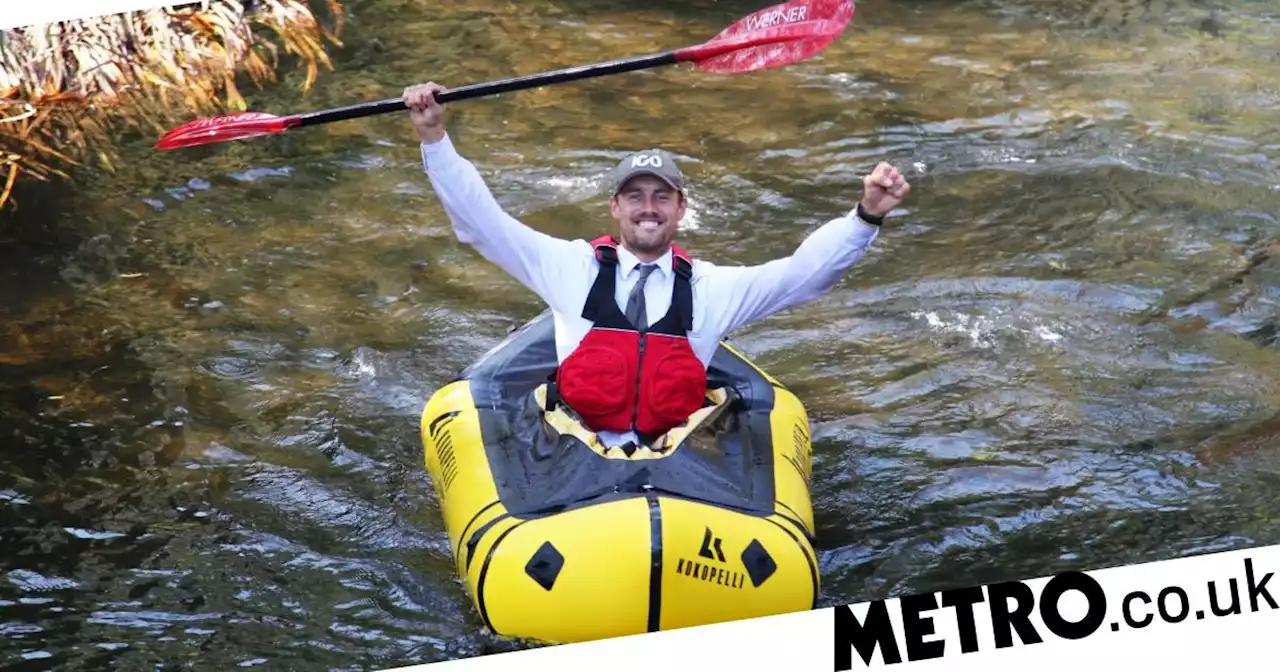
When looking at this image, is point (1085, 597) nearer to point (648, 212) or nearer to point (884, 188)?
point (884, 188)

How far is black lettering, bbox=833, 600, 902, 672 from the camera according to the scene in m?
3.38

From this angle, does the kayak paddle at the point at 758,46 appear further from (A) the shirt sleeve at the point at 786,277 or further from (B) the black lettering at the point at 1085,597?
(B) the black lettering at the point at 1085,597

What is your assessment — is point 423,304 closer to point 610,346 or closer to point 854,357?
point 854,357

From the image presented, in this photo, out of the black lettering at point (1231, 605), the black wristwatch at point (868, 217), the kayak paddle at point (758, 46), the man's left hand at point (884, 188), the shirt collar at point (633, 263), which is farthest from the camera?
the kayak paddle at point (758, 46)

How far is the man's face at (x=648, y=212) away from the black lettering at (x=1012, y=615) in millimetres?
1257

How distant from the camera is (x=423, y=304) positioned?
6219 millimetres

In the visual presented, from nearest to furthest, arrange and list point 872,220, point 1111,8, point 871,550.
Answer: point 872,220 → point 871,550 → point 1111,8

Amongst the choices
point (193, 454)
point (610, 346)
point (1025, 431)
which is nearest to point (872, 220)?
point (610, 346)

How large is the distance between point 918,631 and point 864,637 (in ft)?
0.44

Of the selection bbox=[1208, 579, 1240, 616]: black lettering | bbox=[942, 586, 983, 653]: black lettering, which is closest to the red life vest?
bbox=[942, 586, 983, 653]: black lettering

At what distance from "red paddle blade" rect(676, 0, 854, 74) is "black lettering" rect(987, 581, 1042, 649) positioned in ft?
5.22

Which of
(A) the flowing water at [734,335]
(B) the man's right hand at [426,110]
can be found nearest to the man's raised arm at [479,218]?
(B) the man's right hand at [426,110]

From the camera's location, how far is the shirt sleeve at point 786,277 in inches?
155

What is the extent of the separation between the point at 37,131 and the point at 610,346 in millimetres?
3897
